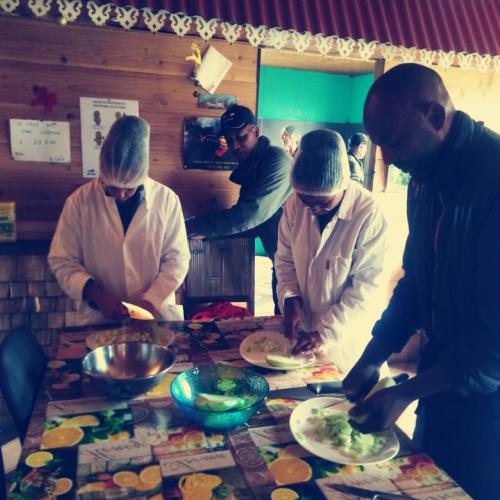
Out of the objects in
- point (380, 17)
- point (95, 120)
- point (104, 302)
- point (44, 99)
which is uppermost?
point (380, 17)

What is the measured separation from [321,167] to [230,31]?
1433 mm

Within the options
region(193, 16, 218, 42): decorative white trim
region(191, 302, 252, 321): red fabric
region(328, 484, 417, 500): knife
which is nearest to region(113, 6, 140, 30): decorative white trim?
region(193, 16, 218, 42): decorative white trim

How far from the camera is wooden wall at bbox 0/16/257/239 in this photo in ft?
9.59

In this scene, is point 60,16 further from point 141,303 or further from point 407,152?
point 407,152

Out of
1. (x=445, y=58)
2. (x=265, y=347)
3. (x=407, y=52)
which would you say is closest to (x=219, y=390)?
(x=265, y=347)

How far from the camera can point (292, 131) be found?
7.09 metres

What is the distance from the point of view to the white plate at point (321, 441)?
1.27 m

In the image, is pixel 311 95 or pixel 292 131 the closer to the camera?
pixel 292 131

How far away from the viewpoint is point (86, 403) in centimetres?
150

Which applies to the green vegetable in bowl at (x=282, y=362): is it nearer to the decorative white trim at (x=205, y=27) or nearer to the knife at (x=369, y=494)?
the knife at (x=369, y=494)

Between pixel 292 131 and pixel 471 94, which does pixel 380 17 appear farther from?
pixel 292 131

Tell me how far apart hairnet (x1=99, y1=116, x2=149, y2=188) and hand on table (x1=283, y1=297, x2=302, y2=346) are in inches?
31.8

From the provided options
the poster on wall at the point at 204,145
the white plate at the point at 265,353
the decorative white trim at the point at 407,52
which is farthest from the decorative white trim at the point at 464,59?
the white plate at the point at 265,353

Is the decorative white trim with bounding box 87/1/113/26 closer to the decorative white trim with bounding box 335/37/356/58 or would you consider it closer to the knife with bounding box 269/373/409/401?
the decorative white trim with bounding box 335/37/356/58
